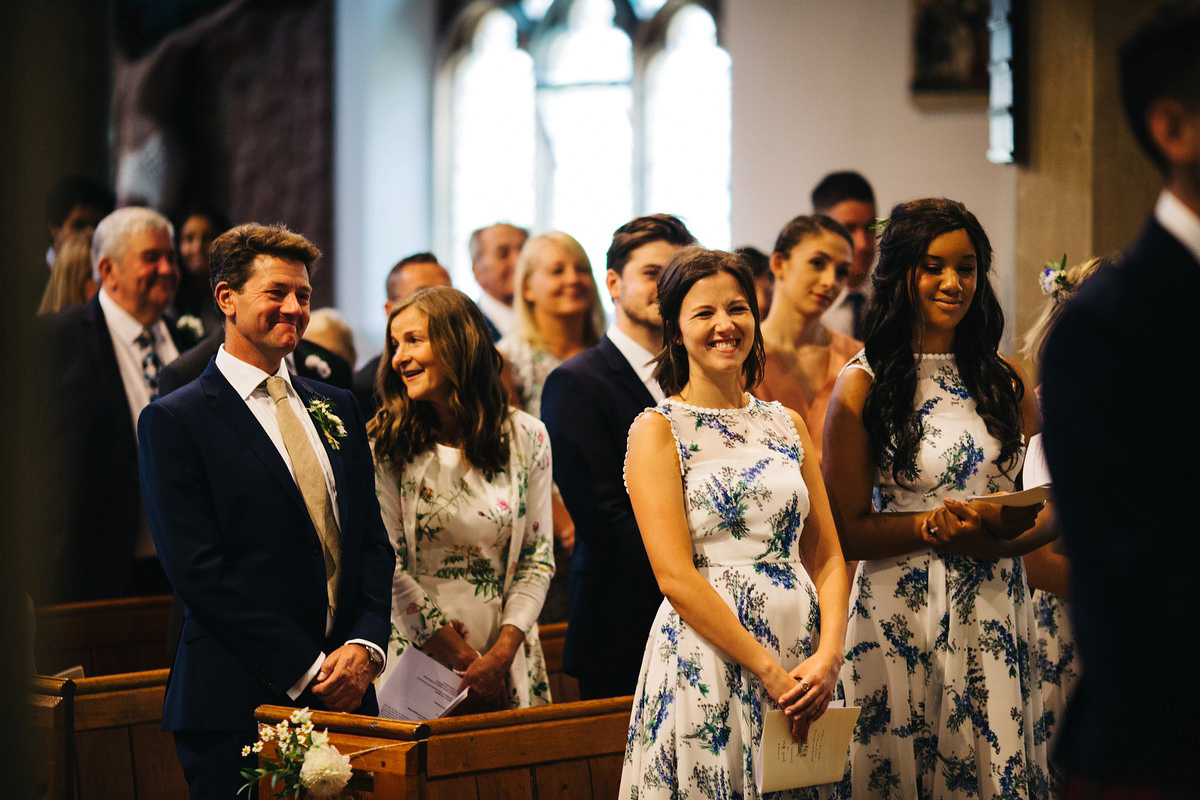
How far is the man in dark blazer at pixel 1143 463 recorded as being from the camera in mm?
1264

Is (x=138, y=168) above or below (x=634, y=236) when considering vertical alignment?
above

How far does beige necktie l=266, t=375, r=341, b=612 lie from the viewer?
2.62 meters

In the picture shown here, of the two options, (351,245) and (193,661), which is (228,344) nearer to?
(193,661)

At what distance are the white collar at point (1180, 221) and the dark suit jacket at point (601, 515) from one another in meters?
1.88

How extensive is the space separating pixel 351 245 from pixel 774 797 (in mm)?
6428

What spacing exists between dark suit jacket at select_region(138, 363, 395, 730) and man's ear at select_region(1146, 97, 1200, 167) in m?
1.83

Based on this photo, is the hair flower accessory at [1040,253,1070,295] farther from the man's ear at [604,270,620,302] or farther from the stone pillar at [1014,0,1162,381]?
the stone pillar at [1014,0,1162,381]

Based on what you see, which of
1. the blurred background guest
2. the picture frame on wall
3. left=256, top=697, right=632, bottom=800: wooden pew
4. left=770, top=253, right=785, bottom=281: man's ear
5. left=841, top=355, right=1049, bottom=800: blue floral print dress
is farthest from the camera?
the picture frame on wall

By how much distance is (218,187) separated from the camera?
26.7 feet

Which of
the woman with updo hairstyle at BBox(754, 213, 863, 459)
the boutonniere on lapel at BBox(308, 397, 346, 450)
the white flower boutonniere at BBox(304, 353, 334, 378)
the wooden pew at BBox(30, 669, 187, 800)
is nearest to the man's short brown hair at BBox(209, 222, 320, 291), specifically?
the boutonniere on lapel at BBox(308, 397, 346, 450)

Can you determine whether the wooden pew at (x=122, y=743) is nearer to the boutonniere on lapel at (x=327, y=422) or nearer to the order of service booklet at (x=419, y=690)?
the order of service booklet at (x=419, y=690)

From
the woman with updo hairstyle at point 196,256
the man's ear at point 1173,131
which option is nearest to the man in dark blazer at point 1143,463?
the man's ear at point 1173,131

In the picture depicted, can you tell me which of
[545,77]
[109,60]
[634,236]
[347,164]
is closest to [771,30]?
[545,77]

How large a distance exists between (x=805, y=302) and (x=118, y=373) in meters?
2.31
